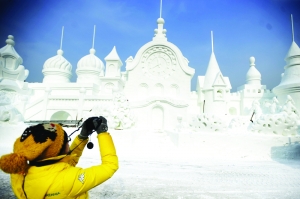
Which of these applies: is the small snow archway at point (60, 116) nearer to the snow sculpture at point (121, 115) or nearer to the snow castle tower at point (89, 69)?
the snow castle tower at point (89, 69)

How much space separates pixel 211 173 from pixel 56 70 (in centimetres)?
2586

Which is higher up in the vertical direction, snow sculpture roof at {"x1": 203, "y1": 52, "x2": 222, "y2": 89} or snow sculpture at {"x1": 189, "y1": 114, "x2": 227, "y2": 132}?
snow sculpture roof at {"x1": 203, "y1": 52, "x2": 222, "y2": 89}

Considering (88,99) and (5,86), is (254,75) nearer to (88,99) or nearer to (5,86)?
(88,99)

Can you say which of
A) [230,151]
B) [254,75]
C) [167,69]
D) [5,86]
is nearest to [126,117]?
[230,151]

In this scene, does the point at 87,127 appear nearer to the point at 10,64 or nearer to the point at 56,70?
the point at 10,64

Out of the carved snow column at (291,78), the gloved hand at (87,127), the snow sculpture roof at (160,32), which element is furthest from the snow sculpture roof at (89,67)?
the gloved hand at (87,127)

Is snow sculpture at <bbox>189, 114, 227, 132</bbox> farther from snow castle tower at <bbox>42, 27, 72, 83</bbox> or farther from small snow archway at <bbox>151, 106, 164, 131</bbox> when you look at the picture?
snow castle tower at <bbox>42, 27, 72, 83</bbox>

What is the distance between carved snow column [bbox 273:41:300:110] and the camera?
18.5 metres

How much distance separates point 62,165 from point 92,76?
26318 mm

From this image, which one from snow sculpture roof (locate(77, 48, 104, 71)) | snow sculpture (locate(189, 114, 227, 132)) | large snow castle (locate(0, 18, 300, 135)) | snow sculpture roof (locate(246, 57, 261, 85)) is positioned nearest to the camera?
snow sculpture (locate(189, 114, 227, 132))

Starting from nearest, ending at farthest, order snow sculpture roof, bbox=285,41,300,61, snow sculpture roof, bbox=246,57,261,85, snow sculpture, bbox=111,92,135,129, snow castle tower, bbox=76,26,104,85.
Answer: snow sculpture, bbox=111,92,135,129 < snow sculpture roof, bbox=285,41,300,61 < snow castle tower, bbox=76,26,104,85 < snow sculpture roof, bbox=246,57,261,85

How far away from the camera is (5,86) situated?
20234 millimetres

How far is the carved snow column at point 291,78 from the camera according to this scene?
18.5 metres

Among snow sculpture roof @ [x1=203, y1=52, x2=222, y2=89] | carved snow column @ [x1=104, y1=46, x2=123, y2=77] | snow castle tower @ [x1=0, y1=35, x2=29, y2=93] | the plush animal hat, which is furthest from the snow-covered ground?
snow castle tower @ [x1=0, y1=35, x2=29, y2=93]
